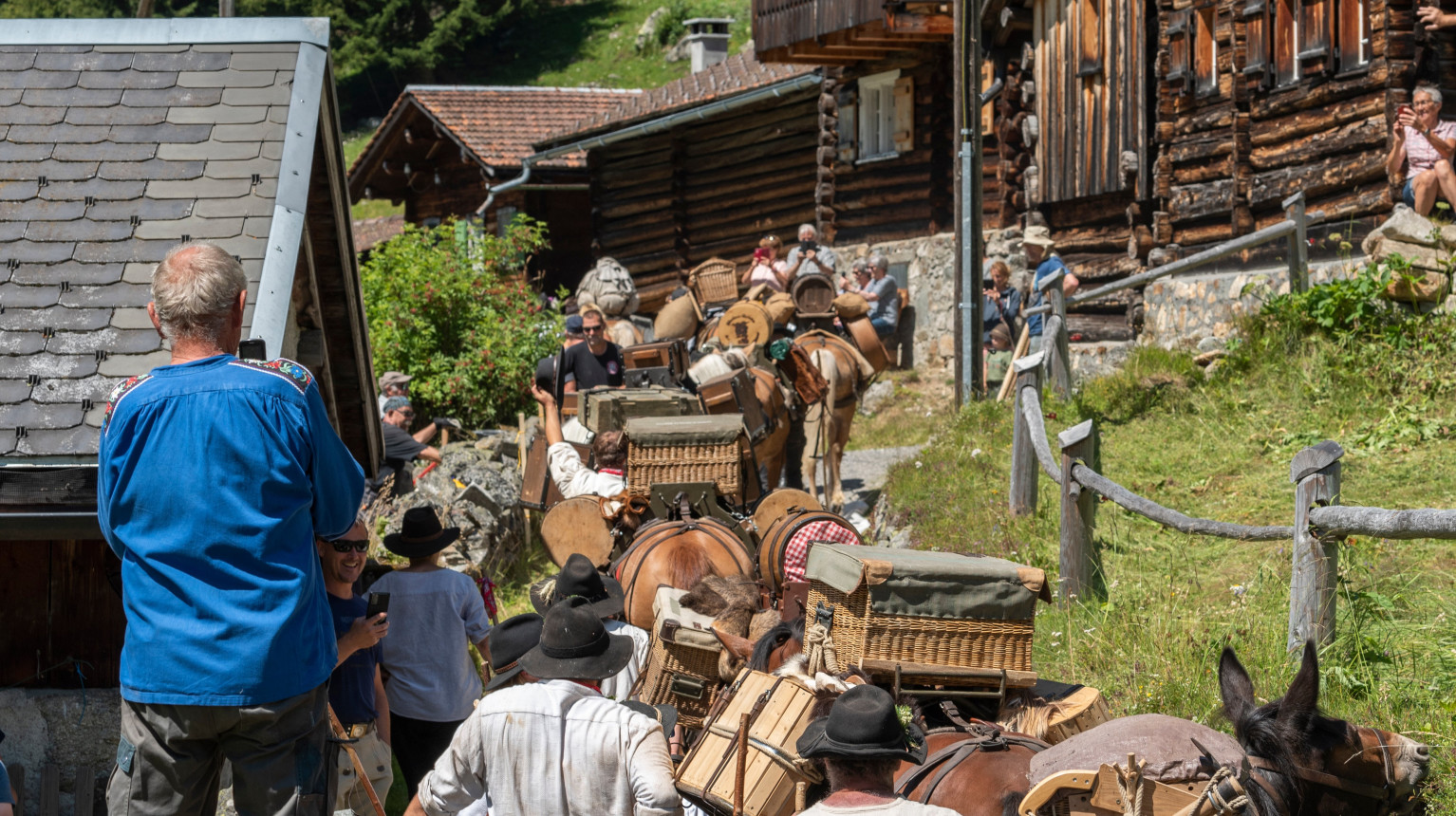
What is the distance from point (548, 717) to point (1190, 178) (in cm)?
1164

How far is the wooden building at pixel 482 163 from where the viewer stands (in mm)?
25487

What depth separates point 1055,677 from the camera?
5754mm

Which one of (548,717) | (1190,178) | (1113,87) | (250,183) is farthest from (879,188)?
(548,717)

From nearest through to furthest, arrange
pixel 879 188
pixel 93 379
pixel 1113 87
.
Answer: pixel 93 379 < pixel 1113 87 < pixel 879 188

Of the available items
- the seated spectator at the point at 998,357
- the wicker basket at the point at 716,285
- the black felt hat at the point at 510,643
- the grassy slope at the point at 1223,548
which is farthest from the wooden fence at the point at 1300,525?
the wicker basket at the point at 716,285

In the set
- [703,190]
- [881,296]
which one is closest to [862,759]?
[881,296]

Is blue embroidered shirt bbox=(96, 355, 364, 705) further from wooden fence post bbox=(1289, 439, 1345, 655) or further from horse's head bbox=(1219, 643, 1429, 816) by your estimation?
wooden fence post bbox=(1289, 439, 1345, 655)

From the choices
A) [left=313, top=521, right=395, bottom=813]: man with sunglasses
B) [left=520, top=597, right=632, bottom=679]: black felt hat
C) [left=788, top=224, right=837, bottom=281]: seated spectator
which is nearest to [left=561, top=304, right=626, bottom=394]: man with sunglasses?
[left=313, top=521, right=395, bottom=813]: man with sunglasses

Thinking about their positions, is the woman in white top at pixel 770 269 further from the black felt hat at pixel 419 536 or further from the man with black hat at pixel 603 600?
the black felt hat at pixel 419 536

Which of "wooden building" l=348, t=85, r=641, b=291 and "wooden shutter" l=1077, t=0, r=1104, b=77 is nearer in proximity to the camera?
"wooden shutter" l=1077, t=0, r=1104, b=77

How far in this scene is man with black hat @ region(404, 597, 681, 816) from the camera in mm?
3449

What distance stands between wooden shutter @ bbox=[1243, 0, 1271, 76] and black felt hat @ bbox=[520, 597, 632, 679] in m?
10.5

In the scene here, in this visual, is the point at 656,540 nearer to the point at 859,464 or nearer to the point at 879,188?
the point at 859,464

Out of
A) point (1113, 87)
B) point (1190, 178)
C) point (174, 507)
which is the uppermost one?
point (1113, 87)
